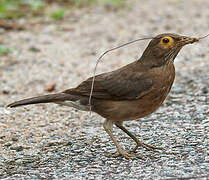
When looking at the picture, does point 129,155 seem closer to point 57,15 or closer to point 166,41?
point 166,41

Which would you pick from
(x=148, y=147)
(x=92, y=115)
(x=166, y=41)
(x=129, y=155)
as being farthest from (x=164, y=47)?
(x=92, y=115)

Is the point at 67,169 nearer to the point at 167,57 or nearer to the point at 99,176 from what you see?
the point at 99,176

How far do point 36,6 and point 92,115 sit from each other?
6.87 meters

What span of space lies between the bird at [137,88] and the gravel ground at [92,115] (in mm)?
484

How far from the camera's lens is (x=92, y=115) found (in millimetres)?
7871

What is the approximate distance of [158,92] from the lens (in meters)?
5.77

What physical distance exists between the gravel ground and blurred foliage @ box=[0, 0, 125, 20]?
1.06ft

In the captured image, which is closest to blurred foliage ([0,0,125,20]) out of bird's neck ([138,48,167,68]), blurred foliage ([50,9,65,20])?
blurred foliage ([50,9,65,20])

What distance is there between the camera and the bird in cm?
579

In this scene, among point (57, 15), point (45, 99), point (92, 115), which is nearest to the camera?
point (45, 99)

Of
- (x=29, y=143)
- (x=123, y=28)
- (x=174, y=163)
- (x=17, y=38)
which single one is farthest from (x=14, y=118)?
(x=123, y=28)

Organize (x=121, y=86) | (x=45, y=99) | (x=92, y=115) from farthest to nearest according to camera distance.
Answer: (x=92, y=115) → (x=45, y=99) → (x=121, y=86)

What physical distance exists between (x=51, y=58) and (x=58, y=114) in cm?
324

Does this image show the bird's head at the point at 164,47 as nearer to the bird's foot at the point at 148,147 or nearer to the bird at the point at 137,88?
the bird at the point at 137,88
